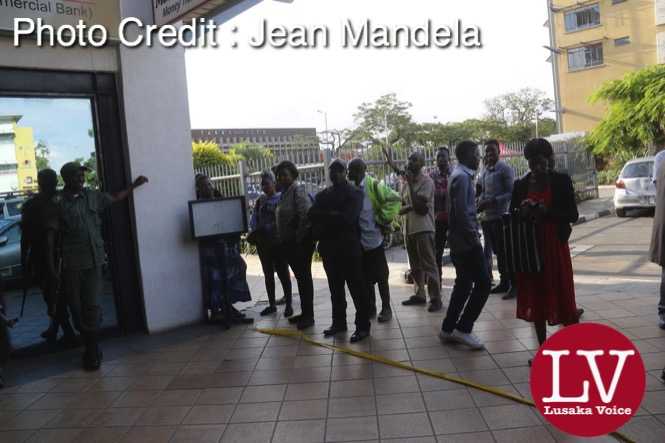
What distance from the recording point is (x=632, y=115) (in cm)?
2069

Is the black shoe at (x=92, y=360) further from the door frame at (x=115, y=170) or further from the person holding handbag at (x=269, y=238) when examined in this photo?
the person holding handbag at (x=269, y=238)

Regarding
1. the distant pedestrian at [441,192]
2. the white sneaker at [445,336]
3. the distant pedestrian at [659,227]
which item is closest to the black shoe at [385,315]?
the distant pedestrian at [441,192]

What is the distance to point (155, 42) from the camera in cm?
615

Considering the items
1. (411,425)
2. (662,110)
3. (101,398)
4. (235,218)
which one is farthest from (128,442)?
(662,110)

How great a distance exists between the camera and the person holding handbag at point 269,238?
6.61 meters

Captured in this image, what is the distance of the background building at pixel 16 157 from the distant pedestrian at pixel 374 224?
3.14 m

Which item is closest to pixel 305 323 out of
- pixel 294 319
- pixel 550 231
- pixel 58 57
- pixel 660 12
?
pixel 294 319

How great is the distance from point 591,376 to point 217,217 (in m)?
4.69

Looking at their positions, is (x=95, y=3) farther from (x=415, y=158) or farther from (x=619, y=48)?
(x=619, y=48)

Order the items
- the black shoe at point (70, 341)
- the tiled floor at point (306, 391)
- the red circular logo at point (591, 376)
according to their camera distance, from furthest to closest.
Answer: the black shoe at point (70, 341) → the tiled floor at point (306, 391) → the red circular logo at point (591, 376)

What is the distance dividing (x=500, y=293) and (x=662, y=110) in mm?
16183

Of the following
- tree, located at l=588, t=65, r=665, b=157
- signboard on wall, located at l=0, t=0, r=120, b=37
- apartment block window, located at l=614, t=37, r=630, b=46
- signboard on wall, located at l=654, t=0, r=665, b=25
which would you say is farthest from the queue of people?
apartment block window, located at l=614, t=37, r=630, b=46

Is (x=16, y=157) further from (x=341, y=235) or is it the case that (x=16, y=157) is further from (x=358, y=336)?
(x=358, y=336)

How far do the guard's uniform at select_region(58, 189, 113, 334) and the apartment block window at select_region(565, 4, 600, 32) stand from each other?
4011 cm
